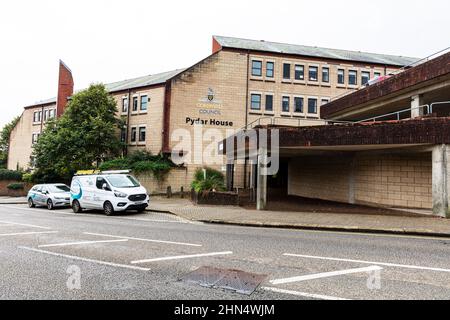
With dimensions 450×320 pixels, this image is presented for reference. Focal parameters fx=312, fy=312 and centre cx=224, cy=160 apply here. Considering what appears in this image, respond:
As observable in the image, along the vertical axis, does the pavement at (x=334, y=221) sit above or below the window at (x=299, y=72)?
below

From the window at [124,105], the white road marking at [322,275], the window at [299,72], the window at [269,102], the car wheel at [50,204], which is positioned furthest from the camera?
the window at [124,105]

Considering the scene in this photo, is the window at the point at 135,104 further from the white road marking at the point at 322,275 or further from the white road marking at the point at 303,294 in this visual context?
the white road marking at the point at 303,294

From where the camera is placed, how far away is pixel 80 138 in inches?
1147

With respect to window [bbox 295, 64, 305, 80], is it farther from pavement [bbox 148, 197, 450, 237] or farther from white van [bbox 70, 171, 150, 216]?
white van [bbox 70, 171, 150, 216]

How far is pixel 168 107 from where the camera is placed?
97.6ft

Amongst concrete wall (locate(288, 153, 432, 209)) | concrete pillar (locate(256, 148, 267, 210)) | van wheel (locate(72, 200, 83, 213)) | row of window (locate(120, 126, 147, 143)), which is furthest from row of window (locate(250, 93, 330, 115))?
van wheel (locate(72, 200, 83, 213))

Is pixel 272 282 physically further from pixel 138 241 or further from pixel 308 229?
pixel 308 229

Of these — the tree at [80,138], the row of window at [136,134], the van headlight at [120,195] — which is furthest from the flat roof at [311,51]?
the van headlight at [120,195]

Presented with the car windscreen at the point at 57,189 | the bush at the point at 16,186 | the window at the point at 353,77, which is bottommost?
the bush at the point at 16,186

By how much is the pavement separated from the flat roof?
2155cm

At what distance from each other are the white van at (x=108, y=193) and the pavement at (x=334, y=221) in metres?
2.50

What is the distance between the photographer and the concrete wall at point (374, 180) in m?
14.7
